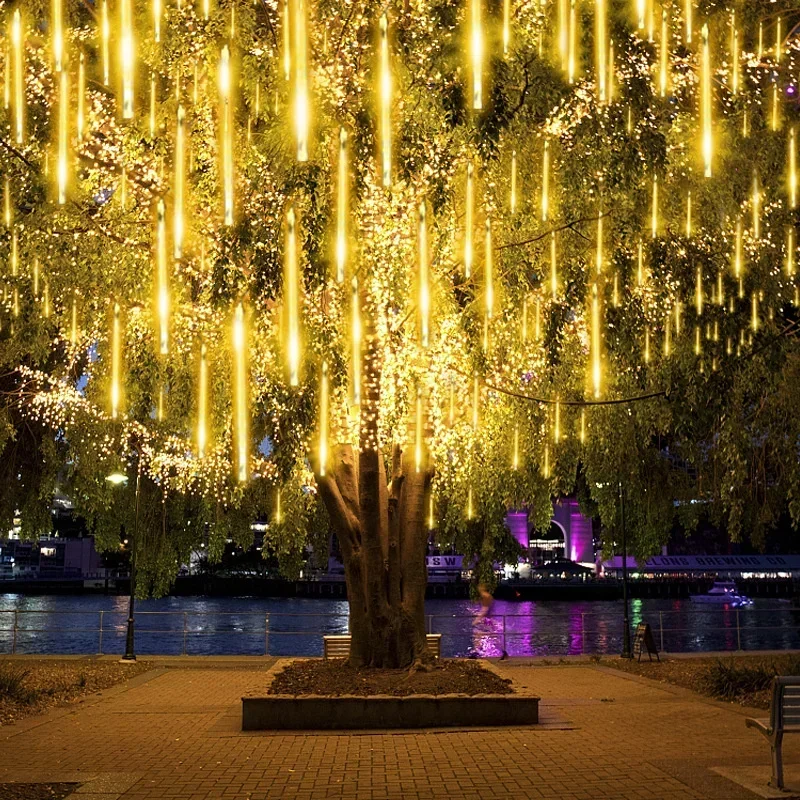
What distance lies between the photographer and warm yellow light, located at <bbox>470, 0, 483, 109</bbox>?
10.8 m

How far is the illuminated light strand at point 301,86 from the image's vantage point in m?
11.6

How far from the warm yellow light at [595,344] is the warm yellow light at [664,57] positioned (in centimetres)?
253

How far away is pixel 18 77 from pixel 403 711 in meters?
8.83

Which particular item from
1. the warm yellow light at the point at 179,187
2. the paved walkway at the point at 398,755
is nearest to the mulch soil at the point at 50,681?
the paved walkway at the point at 398,755

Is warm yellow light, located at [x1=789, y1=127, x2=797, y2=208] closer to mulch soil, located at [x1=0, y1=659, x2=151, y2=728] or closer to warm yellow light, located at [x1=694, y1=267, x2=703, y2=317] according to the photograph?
warm yellow light, located at [x1=694, y1=267, x2=703, y2=317]

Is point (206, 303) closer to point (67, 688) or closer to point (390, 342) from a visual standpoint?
point (390, 342)

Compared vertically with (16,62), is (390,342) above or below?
below

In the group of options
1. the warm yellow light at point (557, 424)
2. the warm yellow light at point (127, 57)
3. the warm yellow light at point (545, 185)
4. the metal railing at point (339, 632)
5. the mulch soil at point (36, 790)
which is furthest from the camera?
the metal railing at point (339, 632)

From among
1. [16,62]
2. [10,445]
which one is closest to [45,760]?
[16,62]

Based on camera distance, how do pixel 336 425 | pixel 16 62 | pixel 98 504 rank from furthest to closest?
1. pixel 98 504
2. pixel 336 425
3. pixel 16 62

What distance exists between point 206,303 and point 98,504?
11.5 meters

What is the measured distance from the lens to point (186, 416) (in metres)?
17.7

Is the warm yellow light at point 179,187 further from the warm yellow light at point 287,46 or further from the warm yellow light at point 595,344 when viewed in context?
the warm yellow light at point 595,344

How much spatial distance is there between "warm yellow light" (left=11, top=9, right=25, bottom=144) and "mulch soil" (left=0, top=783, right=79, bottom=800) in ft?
22.4
